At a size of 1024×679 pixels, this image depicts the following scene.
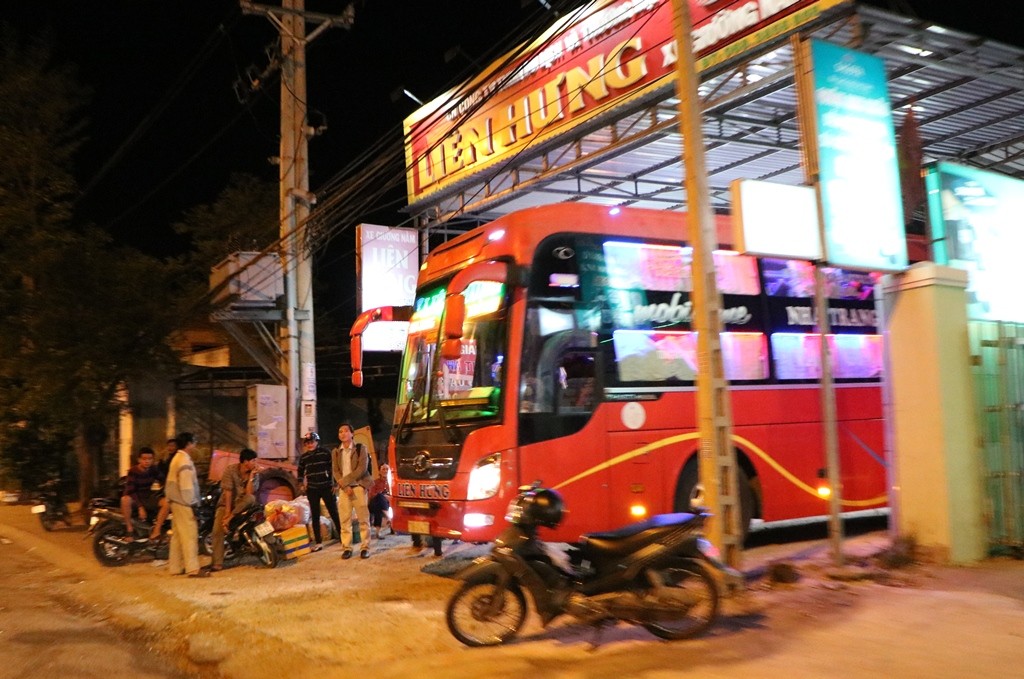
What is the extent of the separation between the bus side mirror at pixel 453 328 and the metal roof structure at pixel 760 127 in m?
5.14

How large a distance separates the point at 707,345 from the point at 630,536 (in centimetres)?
188

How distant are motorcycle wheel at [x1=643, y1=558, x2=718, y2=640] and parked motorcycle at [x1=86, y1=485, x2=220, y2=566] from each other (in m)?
7.15

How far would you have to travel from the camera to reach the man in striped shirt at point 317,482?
11891 millimetres

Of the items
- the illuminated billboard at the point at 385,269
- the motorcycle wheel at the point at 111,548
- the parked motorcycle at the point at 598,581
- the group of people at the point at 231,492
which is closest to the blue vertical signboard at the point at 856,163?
the parked motorcycle at the point at 598,581

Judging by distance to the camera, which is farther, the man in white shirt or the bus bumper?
the man in white shirt

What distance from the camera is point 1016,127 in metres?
13.2

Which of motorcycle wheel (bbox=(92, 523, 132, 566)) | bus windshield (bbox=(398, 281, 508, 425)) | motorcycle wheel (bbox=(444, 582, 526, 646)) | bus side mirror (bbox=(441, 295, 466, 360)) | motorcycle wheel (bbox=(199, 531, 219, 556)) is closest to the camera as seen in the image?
motorcycle wheel (bbox=(444, 582, 526, 646))

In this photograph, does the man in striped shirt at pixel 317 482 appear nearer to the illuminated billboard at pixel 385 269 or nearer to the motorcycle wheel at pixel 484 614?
the illuminated billboard at pixel 385 269

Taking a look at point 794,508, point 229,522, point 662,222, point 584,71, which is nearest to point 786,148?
point 584,71

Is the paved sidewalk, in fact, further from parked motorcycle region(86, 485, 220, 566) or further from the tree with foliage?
the tree with foliage

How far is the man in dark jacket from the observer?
11891 mm

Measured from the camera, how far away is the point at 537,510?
659 centimetres

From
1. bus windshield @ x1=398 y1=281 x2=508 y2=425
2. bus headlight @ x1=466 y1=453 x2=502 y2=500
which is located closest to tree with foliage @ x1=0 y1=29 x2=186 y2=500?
bus windshield @ x1=398 y1=281 x2=508 y2=425

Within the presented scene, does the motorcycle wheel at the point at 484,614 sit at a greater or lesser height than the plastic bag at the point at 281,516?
lesser
